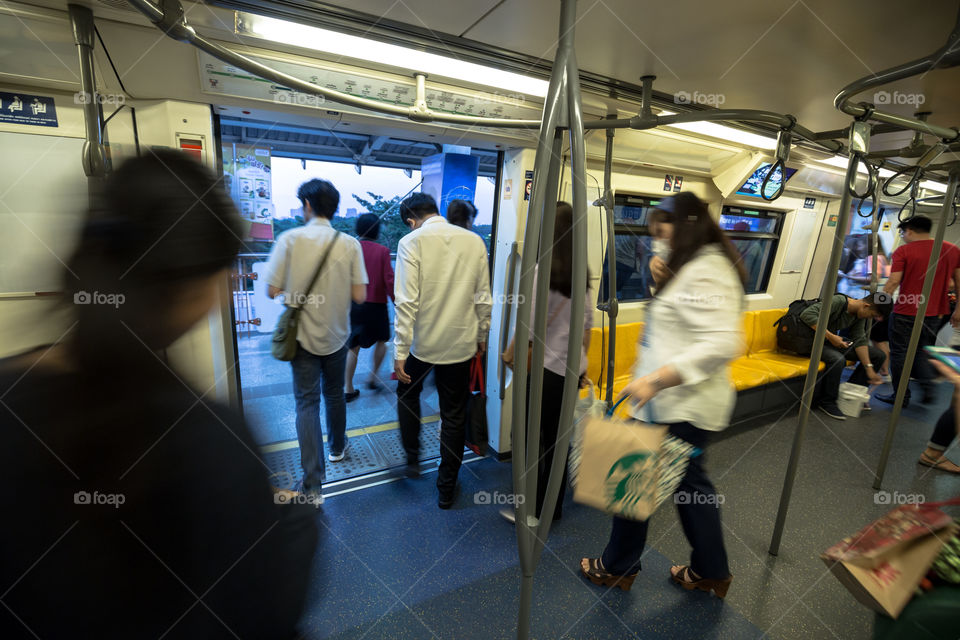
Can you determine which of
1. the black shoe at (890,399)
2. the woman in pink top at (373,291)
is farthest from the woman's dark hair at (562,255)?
the black shoe at (890,399)

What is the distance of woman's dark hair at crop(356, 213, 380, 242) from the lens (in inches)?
136

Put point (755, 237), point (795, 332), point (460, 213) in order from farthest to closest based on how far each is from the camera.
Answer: point (755, 237) < point (795, 332) < point (460, 213)

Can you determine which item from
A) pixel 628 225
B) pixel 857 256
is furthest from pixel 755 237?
pixel 857 256

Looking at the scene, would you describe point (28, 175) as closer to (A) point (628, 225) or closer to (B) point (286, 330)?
(B) point (286, 330)

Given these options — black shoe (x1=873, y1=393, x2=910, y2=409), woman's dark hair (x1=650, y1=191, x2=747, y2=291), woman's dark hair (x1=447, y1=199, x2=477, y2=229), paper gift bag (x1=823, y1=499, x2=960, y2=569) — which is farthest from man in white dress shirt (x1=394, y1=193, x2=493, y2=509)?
black shoe (x1=873, y1=393, x2=910, y2=409)

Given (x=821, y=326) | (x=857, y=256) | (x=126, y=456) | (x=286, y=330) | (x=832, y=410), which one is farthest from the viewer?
(x=857, y=256)

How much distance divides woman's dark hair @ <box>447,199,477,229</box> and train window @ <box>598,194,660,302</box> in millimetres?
1446

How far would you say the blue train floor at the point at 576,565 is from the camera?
187 cm

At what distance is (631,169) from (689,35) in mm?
2052

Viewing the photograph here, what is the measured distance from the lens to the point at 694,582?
2.05 meters

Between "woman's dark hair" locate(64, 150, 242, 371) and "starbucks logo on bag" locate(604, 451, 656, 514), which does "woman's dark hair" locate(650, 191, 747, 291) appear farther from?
"woman's dark hair" locate(64, 150, 242, 371)

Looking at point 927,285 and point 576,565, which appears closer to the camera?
point 576,565

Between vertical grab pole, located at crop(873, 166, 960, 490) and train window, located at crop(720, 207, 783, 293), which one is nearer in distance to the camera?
vertical grab pole, located at crop(873, 166, 960, 490)

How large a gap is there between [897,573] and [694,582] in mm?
1309
